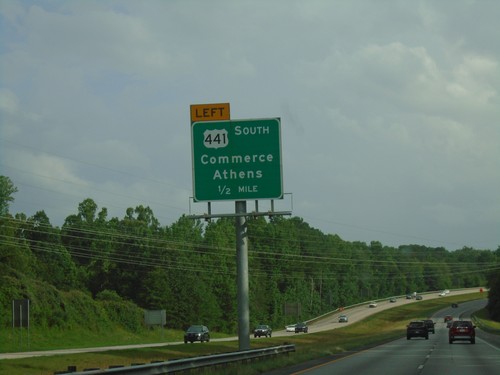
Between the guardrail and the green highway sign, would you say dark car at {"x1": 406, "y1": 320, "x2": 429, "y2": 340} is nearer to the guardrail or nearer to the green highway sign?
the guardrail

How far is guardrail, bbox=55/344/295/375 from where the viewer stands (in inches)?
675

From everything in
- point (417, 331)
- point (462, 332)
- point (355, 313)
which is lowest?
point (355, 313)

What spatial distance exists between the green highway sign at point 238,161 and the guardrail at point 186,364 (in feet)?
18.1

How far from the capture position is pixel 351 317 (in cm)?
14650

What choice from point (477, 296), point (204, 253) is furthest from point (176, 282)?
point (477, 296)

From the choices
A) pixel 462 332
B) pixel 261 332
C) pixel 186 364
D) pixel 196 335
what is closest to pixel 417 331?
pixel 462 332

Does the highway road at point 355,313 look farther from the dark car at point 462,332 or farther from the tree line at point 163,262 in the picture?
the dark car at point 462,332

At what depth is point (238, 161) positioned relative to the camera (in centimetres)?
2886

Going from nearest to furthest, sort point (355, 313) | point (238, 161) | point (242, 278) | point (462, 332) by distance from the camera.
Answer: point (238, 161), point (242, 278), point (462, 332), point (355, 313)

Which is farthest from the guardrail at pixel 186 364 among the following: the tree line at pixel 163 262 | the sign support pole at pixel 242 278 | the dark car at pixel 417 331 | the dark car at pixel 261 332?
the tree line at pixel 163 262

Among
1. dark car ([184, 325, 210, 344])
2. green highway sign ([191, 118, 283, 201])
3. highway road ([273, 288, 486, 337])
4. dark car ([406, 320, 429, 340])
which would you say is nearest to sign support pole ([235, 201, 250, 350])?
green highway sign ([191, 118, 283, 201])

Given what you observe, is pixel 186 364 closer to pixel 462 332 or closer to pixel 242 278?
pixel 242 278

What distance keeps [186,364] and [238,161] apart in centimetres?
924

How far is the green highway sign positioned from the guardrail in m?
5.52
